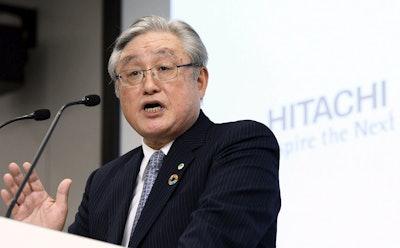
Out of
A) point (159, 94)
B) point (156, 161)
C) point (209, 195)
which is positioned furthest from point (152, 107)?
point (209, 195)

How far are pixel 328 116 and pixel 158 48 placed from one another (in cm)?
117

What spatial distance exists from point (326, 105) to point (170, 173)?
1.33 meters

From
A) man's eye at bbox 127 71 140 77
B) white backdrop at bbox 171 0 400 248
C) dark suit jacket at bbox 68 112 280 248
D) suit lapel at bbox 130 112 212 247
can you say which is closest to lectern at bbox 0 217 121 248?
dark suit jacket at bbox 68 112 280 248

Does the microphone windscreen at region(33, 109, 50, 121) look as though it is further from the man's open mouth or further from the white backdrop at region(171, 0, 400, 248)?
the white backdrop at region(171, 0, 400, 248)

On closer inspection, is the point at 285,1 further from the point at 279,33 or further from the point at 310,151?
the point at 310,151

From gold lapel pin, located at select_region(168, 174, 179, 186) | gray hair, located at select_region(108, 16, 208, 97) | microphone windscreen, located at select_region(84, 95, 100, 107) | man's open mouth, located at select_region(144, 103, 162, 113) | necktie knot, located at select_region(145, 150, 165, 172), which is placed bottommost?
gold lapel pin, located at select_region(168, 174, 179, 186)

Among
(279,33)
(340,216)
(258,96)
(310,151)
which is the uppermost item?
(279,33)

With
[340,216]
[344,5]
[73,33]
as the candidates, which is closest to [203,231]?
[340,216]

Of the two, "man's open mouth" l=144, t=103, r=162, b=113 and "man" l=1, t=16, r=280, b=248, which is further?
"man's open mouth" l=144, t=103, r=162, b=113

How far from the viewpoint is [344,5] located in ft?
12.0

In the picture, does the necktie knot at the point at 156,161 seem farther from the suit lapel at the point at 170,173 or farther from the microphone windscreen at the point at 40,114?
the microphone windscreen at the point at 40,114

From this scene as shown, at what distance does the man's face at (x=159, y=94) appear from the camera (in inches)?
101

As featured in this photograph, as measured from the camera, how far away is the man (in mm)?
2211

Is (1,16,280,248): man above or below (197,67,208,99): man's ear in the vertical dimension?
below
